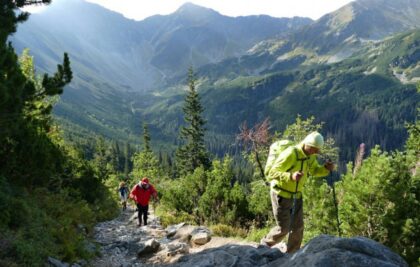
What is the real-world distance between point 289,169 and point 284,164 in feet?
0.49

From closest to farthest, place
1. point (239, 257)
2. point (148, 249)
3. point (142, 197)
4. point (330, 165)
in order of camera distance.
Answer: point (239, 257) → point (330, 165) → point (148, 249) → point (142, 197)

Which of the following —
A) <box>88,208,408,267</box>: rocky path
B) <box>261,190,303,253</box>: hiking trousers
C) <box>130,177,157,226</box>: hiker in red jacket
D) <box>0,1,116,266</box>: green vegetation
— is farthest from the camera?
<box>130,177,157,226</box>: hiker in red jacket

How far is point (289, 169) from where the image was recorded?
8.28m

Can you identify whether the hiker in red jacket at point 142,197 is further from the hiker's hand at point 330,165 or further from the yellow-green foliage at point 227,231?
the hiker's hand at point 330,165

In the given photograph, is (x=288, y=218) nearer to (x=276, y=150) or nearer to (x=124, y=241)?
(x=276, y=150)

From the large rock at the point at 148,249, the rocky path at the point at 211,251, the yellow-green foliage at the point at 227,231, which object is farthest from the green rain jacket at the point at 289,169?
the yellow-green foliage at the point at 227,231

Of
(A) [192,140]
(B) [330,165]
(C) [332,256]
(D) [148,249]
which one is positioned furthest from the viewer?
(A) [192,140]

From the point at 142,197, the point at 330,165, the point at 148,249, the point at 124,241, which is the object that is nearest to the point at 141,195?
the point at 142,197

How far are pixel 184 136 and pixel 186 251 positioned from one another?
159 feet

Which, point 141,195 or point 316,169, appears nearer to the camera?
point 316,169

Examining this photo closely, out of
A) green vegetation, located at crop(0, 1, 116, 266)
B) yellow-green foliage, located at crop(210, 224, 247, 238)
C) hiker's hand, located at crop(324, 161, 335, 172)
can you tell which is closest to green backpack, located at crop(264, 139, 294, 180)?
hiker's hand, located at crop(324, 161, 335, 172)

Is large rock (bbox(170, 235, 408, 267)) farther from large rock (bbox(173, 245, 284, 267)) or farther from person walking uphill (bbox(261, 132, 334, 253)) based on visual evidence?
person walking uphill (bbox(261, 132, 334, 253))

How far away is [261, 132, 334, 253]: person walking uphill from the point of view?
8188 mm

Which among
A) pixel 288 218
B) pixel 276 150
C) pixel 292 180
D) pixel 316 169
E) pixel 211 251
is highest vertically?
pixel 276 150
